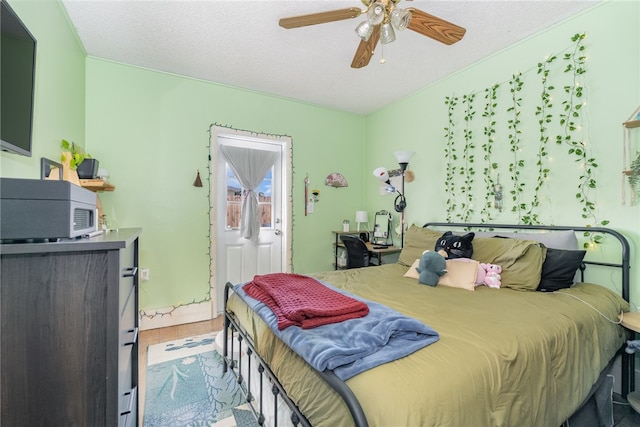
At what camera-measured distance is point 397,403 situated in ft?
2.79

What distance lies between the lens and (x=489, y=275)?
81.7 inches

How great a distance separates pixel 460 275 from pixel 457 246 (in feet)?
1.03

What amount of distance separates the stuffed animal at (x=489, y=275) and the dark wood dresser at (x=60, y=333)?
7.16 ft

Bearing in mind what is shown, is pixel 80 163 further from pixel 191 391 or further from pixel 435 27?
pixel 435 27

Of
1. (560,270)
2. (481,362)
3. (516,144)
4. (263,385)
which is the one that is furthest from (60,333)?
(516,144)

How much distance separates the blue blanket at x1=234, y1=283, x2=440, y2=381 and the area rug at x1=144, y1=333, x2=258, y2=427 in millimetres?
855

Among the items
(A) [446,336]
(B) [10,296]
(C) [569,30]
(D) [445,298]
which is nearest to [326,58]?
(C) [569,30]

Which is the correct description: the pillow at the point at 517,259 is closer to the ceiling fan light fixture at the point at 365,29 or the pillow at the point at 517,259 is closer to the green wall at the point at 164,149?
the ceiling fan light fixture at the point at 365,29

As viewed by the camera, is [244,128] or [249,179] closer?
[244,128]

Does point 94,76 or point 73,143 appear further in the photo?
point 94,76

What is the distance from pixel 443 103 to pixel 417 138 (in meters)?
0.48

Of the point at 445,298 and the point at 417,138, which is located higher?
the point at 417,138

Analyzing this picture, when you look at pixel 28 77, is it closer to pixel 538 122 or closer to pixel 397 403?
pixel 397 403

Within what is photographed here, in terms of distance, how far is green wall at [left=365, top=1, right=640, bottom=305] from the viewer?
1.90 m
